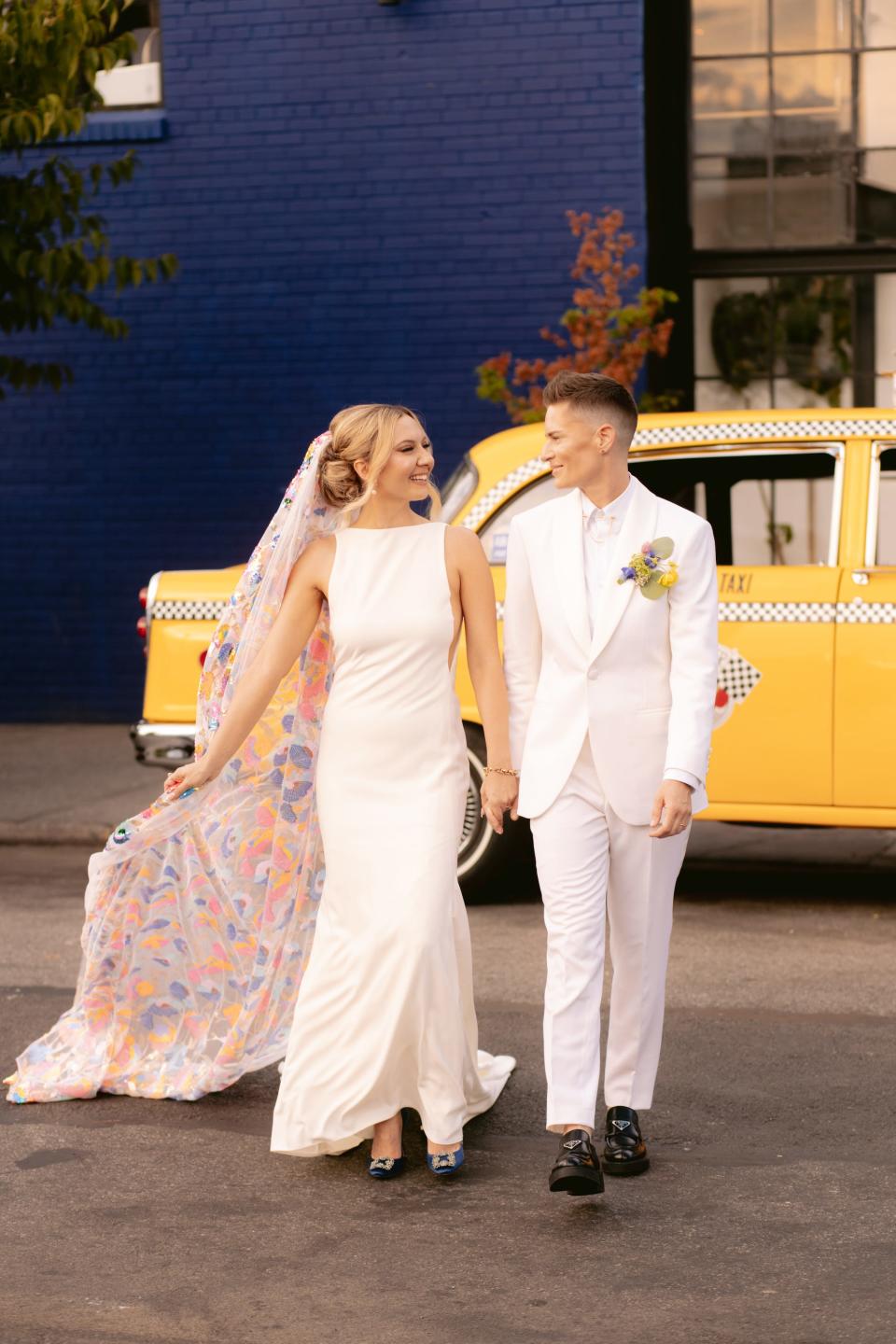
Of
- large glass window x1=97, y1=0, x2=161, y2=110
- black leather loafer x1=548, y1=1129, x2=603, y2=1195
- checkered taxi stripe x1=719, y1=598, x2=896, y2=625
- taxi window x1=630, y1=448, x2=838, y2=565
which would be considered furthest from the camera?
large glass window x1=97, y1=0, x2=161, y2=110

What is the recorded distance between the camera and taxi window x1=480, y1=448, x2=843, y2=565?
753 centimetres

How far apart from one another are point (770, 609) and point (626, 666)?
291 centimetres

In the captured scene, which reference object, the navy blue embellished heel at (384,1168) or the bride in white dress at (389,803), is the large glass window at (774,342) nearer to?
the bride in white dress at (389,803)

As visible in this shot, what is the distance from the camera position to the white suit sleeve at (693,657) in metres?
4.36

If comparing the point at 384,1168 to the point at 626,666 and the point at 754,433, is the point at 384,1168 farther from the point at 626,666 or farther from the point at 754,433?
the point at 754,433

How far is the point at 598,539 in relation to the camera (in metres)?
4.54

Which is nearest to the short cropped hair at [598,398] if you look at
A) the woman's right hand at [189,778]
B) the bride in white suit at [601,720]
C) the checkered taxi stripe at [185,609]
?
the bride in white suit at [601,720]

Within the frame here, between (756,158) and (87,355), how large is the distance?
16.4 feet

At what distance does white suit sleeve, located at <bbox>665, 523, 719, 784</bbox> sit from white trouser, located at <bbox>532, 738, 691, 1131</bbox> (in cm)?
24

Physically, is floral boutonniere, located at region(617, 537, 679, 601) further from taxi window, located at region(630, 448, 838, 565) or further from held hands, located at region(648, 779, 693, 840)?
taxi window, located at region(630, 448, 838, 565)

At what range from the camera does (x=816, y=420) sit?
24.3 ft

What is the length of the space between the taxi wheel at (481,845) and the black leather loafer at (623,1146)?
2.99 meters

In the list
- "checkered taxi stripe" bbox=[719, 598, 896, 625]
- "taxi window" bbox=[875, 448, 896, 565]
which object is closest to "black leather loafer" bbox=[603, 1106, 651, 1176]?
"checkered taxi stripe" bbox=[719, 598, 896, 625]

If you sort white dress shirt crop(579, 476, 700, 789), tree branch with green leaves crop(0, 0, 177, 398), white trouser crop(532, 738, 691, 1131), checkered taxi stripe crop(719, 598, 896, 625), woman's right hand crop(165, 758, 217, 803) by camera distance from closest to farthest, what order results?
white trouser crop(532, 738, 691, 1131), white dress shirt crop(579, 476, 700, 789), woman's right hand crop(165, 758, 217, 803), checkered taxi stripe crop(719, 598, 896, 625), tree branch with green leaves crop(0, 0, 177, 398)
